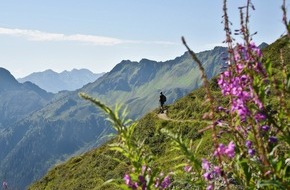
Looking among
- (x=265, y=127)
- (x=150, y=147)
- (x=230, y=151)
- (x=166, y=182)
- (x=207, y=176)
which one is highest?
(x=265, y=127)

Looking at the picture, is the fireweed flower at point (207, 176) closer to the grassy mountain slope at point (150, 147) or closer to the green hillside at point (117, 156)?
the green hillside at point (117, 156)

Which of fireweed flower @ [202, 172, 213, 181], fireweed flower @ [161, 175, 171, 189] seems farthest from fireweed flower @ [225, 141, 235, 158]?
fireweed flower @ [161, 175, 171, 189]

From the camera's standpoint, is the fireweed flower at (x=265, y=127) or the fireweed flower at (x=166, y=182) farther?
the fireweed flower at (x=166, y=182)

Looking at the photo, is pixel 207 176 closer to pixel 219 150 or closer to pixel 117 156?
pixel 219 150

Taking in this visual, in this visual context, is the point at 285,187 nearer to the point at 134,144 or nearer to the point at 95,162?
the point at 134,144

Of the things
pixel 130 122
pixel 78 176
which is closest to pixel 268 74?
pixel 130 122

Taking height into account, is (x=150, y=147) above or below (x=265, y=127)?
below

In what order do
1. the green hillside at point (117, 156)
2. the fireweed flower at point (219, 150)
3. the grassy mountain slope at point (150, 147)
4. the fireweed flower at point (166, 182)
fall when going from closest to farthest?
1. the fireweed flower at point (219, 150)
2. the fireweed flower at point (166, 182)
3. the green hillside at point (117, 156)
4. the grassy mountain slope at point (150, 147)

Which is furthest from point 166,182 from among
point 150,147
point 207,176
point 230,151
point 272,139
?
point 150,147

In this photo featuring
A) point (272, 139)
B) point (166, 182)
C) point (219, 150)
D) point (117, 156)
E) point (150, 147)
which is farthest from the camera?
point (117, 156)

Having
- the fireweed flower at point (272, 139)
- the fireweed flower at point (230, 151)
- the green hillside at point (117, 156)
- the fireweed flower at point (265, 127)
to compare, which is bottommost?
the green hillside at point (117, 156)

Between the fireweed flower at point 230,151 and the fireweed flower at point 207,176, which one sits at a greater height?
the fireweed flower at point 230,151

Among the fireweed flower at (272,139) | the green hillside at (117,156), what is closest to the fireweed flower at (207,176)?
the fireweed flower at (272,139)

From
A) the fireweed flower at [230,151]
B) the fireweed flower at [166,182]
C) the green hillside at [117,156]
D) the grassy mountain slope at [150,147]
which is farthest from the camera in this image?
the grassy mountain slope at [150,147]
